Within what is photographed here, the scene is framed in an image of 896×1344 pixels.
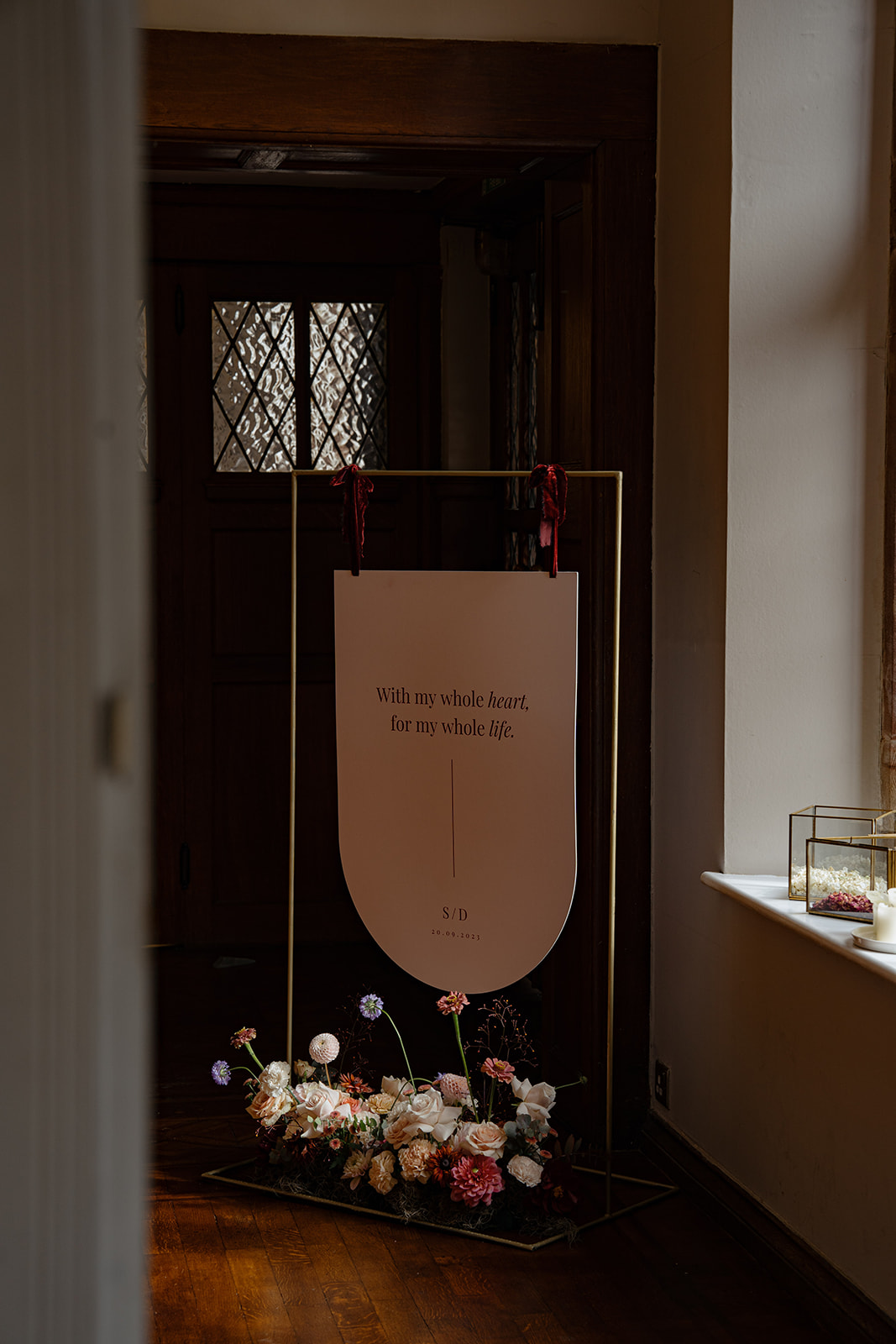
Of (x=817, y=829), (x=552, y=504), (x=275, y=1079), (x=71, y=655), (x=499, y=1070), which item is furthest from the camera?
(x=275, y=1079)

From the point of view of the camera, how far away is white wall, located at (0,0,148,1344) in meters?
0.74

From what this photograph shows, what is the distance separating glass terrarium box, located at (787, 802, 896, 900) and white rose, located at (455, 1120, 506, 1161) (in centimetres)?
77

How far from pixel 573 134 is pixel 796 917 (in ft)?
5.80

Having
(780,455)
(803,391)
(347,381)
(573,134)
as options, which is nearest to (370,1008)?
(780,455)

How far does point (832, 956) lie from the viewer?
237cm

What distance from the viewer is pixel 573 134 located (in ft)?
9.73

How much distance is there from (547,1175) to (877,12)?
2.46 m

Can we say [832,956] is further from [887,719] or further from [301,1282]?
[301,1282]

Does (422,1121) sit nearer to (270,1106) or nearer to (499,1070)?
(499,1070)

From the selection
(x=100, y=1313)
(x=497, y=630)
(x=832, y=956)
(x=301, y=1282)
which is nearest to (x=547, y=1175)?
(x=301, y=1282)

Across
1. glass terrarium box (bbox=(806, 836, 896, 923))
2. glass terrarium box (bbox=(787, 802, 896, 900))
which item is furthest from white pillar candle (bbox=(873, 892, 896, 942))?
glass terrarium box (bbox=(787, 802, 896, 900))

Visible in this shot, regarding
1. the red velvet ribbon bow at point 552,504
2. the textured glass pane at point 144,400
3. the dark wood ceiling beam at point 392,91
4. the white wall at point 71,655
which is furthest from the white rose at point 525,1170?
the textured glass pane at point 144,400

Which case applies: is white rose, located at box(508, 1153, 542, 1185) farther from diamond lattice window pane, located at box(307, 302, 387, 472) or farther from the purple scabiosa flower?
diamond lattice window pane, located at box(307, 302, 387, 472)

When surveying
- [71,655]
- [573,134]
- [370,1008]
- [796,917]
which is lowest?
[370,1008]
